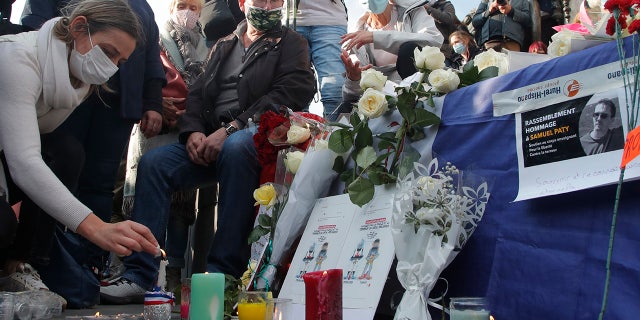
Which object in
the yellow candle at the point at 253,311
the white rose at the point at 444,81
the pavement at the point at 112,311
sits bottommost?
the pavement at the point at 112,311

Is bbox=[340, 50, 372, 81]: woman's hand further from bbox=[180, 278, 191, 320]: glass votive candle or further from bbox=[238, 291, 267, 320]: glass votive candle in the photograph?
bbox=[238, 291, 267, 320]: glass votive candle

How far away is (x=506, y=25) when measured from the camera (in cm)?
524

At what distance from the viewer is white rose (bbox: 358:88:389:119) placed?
265 centimetres

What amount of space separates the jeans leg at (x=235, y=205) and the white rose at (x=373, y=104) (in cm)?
89

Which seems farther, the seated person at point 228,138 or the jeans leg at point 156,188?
the jeans leg at point 156,188

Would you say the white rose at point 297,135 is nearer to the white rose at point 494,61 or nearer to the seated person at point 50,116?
the seated person at point 50,116

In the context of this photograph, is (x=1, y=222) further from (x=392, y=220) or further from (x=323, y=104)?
(x=323, y=104)

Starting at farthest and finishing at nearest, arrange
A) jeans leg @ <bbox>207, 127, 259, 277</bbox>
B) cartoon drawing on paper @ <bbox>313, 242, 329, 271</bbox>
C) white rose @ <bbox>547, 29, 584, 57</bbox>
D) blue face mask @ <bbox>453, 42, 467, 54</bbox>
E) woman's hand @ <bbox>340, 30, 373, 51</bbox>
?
blue face mask @ <bbox>453, 42, 467, 54</bbox> < woman's hand @ <bbox>340, 30, 373, 51</bbox> < jeans leg @ <bbox>207, 127, 259, 277</bbox> < cartoon drawing on paper @ <bbox>313, 242, 329, 271</bbox> < white rose @ <bbox>547, 29, 584, 57</bbox>

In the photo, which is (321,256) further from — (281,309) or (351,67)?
(351,67)

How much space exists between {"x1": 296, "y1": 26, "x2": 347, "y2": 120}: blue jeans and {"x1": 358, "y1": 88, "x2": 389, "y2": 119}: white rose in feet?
5.21

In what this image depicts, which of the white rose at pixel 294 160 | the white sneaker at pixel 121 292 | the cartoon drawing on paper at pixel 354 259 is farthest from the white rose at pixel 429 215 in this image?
the white sneaker at pixel 121 292

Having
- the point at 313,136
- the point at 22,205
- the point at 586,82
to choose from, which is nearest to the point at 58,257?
the point at 22,205

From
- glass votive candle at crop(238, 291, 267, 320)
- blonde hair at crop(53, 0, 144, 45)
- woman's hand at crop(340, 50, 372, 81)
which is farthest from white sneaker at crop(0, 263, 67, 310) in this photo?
woman's hand at crop(340, 50, 372, 81)

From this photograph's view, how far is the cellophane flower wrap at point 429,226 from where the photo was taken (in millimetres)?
2020
